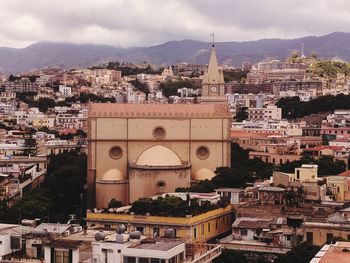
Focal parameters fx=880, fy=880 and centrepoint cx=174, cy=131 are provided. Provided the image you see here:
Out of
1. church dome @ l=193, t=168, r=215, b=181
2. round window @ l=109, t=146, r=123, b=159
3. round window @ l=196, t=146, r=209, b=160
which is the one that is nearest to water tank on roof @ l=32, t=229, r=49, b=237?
round window @ l=109, t=146, r=123, b=159

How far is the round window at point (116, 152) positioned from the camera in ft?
176

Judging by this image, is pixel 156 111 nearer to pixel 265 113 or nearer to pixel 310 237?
pixel 310 237

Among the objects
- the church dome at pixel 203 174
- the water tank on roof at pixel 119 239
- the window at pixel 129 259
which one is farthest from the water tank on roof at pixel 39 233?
the church dome at pixel 203 174

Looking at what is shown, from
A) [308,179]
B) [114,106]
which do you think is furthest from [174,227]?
[114,106]

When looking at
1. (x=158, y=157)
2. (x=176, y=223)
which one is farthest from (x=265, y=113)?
(x=176, y=223)

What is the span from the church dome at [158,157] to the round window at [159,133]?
787 mm

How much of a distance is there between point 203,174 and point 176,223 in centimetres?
1565

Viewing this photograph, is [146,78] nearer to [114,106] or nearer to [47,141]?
[47,141]

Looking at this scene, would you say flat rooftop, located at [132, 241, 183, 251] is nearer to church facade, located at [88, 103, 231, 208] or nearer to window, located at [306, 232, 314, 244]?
window, located at [306, 232, 314, 244]

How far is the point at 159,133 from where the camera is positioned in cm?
5409

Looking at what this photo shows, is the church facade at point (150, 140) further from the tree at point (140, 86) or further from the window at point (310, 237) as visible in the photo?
the tree at point (140, 86)

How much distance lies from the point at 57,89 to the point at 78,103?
12.9 m

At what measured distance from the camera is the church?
53031mm

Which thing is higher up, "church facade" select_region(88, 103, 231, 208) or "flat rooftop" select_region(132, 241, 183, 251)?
"church facade" select_region(88, 103, 231, 208)
